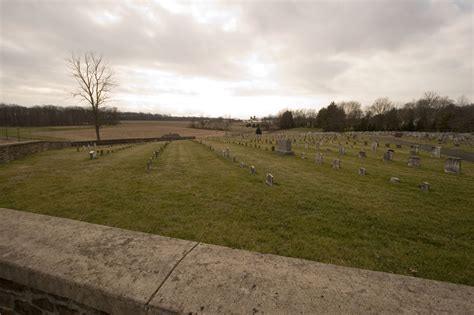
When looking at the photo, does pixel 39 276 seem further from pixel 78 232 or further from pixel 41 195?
pixel 41 195

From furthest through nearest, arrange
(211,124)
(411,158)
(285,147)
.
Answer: (211,124) → (285,147) → (411,158)

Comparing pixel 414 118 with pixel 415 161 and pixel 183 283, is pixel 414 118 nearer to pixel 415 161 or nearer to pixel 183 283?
pixel 415 161

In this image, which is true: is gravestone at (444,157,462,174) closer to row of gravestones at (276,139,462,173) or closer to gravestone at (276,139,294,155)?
row of gravestones at (276,139,462,173)

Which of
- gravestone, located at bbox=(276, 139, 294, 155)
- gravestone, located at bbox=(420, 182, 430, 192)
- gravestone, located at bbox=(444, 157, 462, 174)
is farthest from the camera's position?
gravestone, located at bbox=(276, 139, 294, 155)

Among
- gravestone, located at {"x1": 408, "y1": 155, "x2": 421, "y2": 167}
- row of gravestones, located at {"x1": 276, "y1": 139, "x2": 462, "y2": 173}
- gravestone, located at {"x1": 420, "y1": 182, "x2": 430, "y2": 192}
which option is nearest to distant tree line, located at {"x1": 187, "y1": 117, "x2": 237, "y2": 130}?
row of gravestones, located at {"x1": 276, "y1": 139, "x2": 462, "y2": 173}

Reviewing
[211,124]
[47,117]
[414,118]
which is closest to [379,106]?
[414,118]

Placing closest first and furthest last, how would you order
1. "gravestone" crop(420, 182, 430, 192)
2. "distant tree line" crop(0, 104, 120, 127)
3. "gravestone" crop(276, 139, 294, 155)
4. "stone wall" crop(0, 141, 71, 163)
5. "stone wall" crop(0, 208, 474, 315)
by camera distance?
1. "stone wall" crop(0, 208, 474, 315)
2. "gravestone" crop(420, 182, 430, 192)
3. "stone wall" crop(0, 141, 71, 163)
4. "gravestone" crop(276, 139, 294, 155)
5. "distant tree line" crop(0, 104, 120, 127)

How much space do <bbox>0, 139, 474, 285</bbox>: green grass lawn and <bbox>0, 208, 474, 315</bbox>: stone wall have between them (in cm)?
165

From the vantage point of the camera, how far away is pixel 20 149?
590 inches

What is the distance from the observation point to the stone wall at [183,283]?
6.07 feet

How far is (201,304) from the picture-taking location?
1.84 metres

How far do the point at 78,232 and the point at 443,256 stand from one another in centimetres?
615

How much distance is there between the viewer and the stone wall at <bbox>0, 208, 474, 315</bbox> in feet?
6.07

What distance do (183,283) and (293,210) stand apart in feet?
14.2
